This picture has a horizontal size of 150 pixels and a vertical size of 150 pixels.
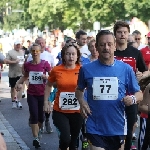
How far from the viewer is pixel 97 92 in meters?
5.84

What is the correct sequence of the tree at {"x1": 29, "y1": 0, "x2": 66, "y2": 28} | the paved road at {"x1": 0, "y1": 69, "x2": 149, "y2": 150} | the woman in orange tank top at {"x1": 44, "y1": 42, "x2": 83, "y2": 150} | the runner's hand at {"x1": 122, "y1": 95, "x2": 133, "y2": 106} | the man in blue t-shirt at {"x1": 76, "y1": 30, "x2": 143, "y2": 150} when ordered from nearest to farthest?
the runner's hand at {"x1": 122, "y1": 95, "x2": 133, "y2": 106} < the man in blue t-shirt at {"x1": 76, "y1": 30, "x2": 143, "y2": 150} < the woman in orange tank top at {"x1": 44, "y1": 42, "x2": 83, "y2": 150} < the paved road at {"x1": 0, "y1": 69, "x2": 149, "y2": 150} < the tree at {"x1": 29, "y1": 0, "x2": 66, "y2": 28}

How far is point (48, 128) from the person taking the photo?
453 inches

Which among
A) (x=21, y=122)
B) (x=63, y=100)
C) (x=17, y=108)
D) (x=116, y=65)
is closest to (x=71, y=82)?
(x=63, y=100)

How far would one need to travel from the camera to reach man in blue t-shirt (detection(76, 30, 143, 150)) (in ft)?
19.0

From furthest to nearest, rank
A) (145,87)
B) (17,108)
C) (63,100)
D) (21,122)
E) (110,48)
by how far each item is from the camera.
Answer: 1. (17,108)
2. (21,122)
3. (63,100)
4. (145,87)
5. (110,48)

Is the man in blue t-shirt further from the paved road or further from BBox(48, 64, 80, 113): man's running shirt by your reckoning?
the paved road

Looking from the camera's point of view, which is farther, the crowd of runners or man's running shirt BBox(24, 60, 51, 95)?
man's running shirt BBox(24, 60, 51, 95)

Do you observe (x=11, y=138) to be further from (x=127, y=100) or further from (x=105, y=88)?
(x=127, y=100)

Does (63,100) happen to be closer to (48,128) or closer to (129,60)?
(129,60)

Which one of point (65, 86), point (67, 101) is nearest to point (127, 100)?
point (67, 101)

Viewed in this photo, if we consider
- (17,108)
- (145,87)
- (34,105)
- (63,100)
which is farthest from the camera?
(17,108)

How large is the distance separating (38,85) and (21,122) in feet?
9.53

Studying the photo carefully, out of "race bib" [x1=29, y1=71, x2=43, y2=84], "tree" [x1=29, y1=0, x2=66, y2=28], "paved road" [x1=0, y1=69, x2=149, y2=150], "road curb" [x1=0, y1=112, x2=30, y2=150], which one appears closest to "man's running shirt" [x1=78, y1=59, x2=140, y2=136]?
"road curb" [x1=0, y1=112, x2=30, y2=150]

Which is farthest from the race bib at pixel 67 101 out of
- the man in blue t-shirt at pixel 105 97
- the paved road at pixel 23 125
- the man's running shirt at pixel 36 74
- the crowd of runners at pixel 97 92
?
the man's running shirt at pixel 36 74
